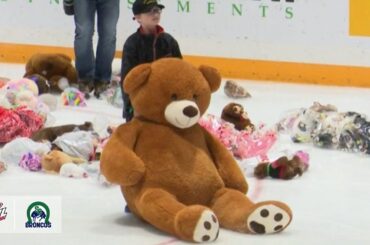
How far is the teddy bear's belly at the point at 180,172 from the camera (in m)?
2.22

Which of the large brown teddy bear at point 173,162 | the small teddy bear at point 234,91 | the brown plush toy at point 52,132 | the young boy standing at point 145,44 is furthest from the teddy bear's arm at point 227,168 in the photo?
the small teddy bear at point 234,91

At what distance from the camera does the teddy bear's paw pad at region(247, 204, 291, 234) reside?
83.2 inches

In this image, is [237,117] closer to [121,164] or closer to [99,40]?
[121,164]

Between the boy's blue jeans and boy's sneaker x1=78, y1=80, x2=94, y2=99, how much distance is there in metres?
0.05

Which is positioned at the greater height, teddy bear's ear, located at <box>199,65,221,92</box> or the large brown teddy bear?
teddy bear's ear, located at <box>199,65,221,92</box>

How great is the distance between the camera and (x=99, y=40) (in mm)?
4383

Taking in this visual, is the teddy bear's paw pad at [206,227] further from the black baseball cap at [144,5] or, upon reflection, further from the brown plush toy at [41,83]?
the brown plush toy at [41,83]

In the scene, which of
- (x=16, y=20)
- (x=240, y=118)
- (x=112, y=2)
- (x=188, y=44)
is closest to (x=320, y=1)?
(x=188, y=44)

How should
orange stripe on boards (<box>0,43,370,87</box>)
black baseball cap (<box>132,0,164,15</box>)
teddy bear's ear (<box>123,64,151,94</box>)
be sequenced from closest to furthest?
teddy bear's ear (<box>123,64,151,94</box>)
black baseball cap (<box>132,0,164,15</box>)
orange stripe on boards (<box>0,43,370,87</box>)

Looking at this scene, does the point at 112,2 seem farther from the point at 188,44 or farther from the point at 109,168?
the point at 109,168

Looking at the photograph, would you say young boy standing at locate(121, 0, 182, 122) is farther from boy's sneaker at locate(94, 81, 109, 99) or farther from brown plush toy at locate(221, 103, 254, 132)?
boy's sneaker at locate(94, 81, 109, 99)

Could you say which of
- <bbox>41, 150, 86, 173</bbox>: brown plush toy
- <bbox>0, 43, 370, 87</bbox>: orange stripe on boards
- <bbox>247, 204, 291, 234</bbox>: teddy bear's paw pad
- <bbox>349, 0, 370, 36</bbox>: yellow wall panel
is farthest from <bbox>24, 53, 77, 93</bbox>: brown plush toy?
<bbox>247, 204, 291, 234</bbox>: teddy bear's paw pad

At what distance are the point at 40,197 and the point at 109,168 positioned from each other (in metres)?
0.42

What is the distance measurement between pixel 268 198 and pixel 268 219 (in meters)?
0.47
